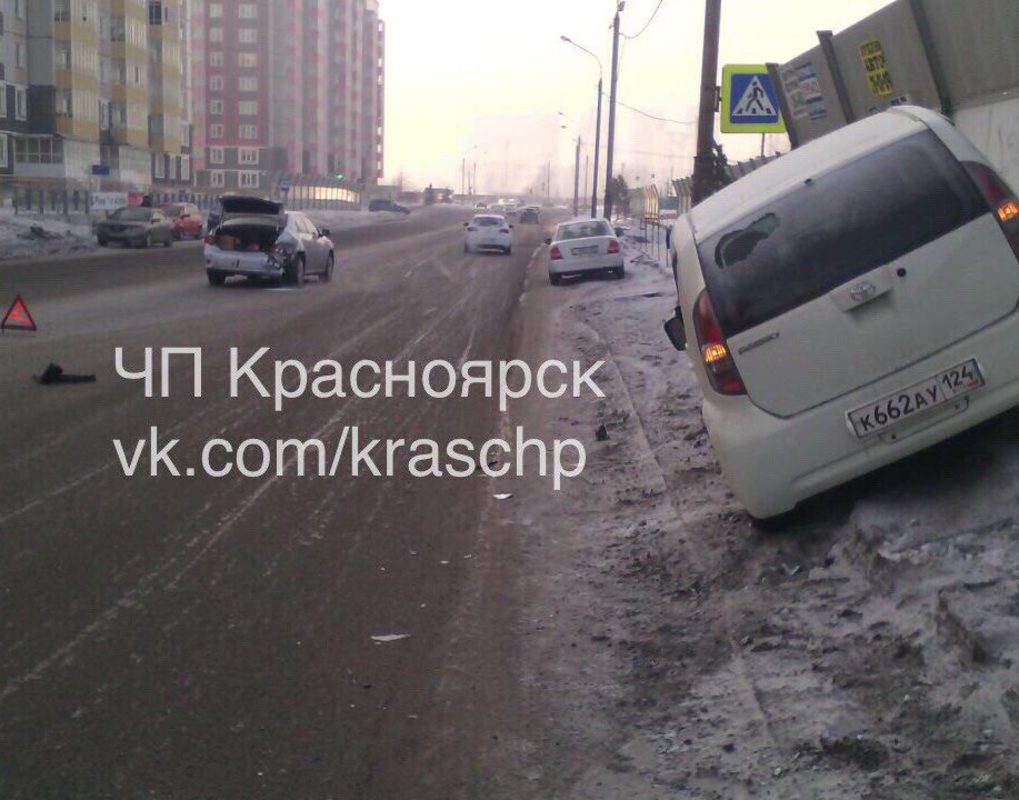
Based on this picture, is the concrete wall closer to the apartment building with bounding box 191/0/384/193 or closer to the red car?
the red car

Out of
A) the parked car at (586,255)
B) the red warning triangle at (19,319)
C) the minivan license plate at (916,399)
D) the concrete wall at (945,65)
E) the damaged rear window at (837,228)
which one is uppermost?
the concrete wall at (945,65)

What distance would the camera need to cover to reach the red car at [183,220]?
170 ft

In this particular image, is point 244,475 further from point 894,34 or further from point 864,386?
point 894,34

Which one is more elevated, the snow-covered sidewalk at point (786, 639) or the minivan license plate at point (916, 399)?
the minivan license plate at point (916, 399)

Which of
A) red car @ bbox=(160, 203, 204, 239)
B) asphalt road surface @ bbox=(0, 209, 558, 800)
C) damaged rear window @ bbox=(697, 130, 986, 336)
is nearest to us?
asphalt road surface @ bbox=(0, 209, 558, 800)

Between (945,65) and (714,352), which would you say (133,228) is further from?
(714,352)

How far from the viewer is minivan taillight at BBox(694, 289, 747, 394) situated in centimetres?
616

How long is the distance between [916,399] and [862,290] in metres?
0.57

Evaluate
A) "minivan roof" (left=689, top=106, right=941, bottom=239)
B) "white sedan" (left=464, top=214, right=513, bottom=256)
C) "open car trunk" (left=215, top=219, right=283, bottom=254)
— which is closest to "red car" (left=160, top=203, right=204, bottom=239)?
"white sedan" (left=464, top=214, right=513, bottom=256)

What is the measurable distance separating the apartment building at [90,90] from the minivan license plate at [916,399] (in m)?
70.0

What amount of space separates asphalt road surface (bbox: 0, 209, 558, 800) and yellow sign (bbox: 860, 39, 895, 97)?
5205 mm

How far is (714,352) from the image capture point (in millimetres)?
6273

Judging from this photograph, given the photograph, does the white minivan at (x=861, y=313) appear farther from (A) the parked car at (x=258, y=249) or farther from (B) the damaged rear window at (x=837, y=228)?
(A) the parked car at (x=258, y=249)

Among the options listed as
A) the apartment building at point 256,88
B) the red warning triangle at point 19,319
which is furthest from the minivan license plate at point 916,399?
the apartment building at point 256,88
